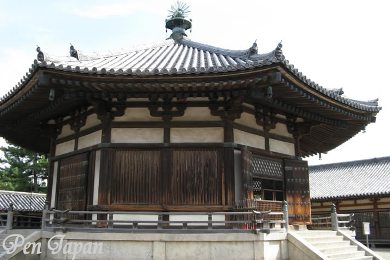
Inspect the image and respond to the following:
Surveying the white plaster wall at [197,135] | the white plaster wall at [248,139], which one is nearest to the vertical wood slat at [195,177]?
the white plaster wall at [197,135]

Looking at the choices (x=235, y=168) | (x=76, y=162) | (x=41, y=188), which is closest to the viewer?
(x=235, y=168)

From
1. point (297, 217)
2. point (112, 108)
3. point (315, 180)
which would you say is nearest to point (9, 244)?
point (112, 108)

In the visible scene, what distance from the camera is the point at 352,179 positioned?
3662cm

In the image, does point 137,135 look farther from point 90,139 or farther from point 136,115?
point 90,139

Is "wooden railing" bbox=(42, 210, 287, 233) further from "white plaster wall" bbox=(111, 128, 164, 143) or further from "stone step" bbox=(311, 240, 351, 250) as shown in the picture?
"white plaster wall" bbox=(111, 128, 164, 143)

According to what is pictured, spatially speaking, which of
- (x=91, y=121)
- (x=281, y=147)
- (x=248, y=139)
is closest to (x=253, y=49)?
(x=248, y=139)

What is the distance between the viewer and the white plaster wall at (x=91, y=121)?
40.4 ft

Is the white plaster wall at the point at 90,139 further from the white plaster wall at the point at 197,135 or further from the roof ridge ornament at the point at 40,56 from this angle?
the roof ridge ornament at the point at 40,56

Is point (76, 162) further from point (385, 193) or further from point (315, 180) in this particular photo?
point (315, 180)

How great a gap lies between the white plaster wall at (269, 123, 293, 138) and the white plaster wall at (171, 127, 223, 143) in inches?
98.7

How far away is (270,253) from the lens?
1013cm

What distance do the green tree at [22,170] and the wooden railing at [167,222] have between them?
34400 millimetres

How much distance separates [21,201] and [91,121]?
22747 millimetres

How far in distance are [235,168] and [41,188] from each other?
37.8 m
